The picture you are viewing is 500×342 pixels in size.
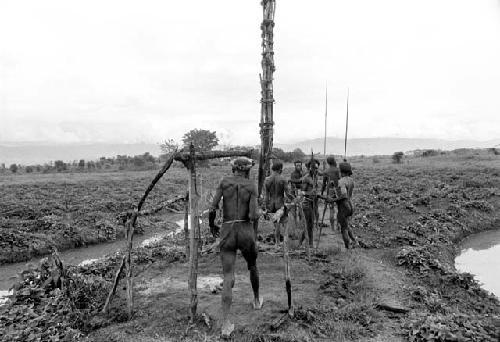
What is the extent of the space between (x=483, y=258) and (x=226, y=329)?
1086 cm

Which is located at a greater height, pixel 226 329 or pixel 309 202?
pixel 309 202

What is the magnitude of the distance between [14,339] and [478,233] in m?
17.0

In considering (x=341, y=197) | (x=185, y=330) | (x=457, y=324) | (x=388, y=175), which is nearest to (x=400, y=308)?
(x=457, y=324)

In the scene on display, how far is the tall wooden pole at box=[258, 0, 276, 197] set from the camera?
1090cm

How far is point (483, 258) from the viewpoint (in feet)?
43.2

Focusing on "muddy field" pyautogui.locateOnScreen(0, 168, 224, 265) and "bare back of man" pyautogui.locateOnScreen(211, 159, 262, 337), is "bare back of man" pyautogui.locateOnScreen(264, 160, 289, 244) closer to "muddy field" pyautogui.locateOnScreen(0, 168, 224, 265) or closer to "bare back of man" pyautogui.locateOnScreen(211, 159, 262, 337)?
"muddy field" pyautogui.locateOnScreen(0, 168, 224, 265)

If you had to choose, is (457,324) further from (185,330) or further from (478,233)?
(478,233)

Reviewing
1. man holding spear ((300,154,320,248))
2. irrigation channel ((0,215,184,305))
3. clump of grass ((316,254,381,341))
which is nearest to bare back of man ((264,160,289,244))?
man holding spear ((300,154,320,248))

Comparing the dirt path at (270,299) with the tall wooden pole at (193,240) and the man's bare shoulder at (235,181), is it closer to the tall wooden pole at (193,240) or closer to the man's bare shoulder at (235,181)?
the tall wooden pole at (193,240)

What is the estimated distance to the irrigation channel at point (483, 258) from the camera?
430 inches

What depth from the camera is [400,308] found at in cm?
718

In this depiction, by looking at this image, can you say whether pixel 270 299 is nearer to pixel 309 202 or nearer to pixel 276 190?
pixel 276 190

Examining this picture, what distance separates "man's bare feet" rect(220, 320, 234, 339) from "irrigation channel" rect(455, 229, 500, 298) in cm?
688

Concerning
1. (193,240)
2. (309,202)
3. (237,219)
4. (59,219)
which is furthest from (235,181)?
(59,219)
